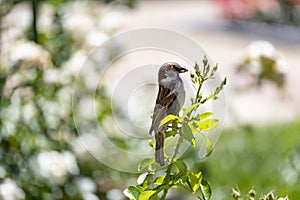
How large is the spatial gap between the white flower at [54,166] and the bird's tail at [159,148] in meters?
1.24

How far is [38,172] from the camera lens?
2379 millimetres

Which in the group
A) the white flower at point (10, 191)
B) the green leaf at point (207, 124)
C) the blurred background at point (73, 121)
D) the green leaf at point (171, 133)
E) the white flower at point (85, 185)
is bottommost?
the green leaf at point (171, 133)

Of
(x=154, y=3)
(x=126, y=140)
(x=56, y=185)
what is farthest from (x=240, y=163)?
(x=154, y=3)

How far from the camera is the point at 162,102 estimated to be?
1035 mm

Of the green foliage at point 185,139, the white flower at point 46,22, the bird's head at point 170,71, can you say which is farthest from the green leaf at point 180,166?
the white flower at point 46,22

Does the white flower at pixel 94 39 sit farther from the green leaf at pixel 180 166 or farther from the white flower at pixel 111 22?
the green leaf at pixel 180 166

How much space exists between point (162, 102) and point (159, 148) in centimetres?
7

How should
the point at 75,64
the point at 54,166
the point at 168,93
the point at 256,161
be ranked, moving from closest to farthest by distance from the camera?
the point at 168,93
the point at 54,166
the point at 75,64
the point at 256,161

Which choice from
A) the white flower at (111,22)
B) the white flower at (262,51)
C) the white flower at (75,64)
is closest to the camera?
the white flower at (262,51)

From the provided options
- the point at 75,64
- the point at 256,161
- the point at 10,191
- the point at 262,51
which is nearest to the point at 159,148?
the point at 10,191

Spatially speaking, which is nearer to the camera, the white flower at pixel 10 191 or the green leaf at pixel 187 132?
the green leaf at pixel 187 132

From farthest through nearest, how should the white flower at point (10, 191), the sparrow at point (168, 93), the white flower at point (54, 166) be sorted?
the white flower at point (54, 166) < the white flower at point (10, 191) < the sparrow at point (168, 93)

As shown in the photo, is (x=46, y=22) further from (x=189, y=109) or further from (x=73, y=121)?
(x=189, y=109)

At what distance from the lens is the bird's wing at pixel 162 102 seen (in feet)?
3.34
